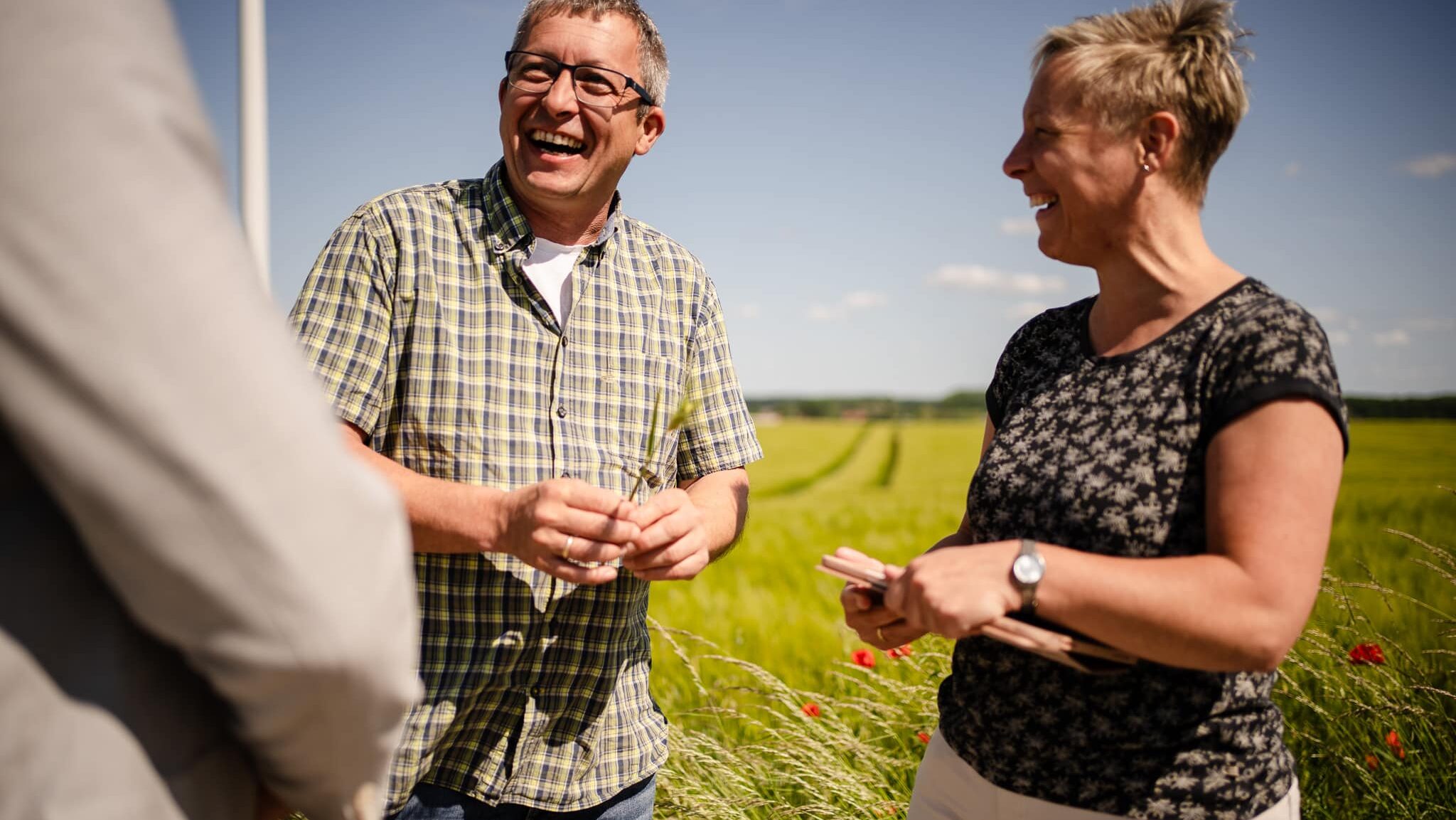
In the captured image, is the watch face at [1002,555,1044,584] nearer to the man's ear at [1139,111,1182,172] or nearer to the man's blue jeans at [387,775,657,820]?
the man's ear at [1139,111,1182,172]

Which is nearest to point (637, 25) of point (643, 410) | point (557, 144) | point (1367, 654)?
point (557, 144)

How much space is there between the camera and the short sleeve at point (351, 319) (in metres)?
1.88

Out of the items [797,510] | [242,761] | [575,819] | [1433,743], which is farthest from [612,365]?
[797,510]

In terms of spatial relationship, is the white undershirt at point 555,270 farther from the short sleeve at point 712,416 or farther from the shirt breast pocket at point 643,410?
the short sleeve at point 712,416

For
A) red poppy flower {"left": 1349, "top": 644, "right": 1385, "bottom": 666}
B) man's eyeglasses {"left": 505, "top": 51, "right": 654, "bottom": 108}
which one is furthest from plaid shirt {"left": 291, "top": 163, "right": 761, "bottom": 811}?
red poppy flower {"left": 1349, "top": 644, "right": 1385, "bottom": 666}

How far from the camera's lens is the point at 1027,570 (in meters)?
1.50

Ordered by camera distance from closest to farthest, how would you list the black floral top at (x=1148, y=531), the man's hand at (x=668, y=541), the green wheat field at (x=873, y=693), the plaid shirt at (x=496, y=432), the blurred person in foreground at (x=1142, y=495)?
the blurred person in foreground at (x=1142, y=495)
the black floral top at (x=1148, y=531)
the man's hand at (x=668, y=541)
the plaid shirt at (x=496, y=432)
the green wheat field at (x=873, y=693)

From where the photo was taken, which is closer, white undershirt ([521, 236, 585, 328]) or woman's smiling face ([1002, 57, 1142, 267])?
woman's smiling face ([1002, 57, 1142, 267])

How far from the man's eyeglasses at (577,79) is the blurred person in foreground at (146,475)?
143 centimetres

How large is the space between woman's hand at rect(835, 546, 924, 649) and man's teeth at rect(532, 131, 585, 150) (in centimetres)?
116

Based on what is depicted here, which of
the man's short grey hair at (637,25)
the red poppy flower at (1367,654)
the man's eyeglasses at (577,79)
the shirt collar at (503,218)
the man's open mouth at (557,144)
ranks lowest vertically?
the red poppy flower at (1367,654)

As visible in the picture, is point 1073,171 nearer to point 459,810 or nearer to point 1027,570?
point 1027,570

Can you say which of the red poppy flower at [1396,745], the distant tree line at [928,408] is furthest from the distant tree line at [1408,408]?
the red poppy flower at [1396,745]

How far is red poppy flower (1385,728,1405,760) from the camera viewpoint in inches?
117
